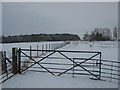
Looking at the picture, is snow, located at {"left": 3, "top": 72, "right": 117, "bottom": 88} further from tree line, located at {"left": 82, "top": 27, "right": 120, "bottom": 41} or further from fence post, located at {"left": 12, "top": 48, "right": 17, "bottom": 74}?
tree line, located at {"left": 82, "top": 27, "right": 120, "bottom": 41}

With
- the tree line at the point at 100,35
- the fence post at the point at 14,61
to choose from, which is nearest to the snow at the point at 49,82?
the fence post at the point at 14,61

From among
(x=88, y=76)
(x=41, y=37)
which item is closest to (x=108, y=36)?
(x=41, y=37)

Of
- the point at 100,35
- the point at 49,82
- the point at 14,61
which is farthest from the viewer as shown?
the point at 100,35

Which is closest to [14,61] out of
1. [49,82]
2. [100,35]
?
[49,82]

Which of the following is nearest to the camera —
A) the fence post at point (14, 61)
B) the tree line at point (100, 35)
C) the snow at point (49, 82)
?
the snow at point (49, 82)

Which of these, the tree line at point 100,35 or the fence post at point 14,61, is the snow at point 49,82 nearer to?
the fence post at point 14,61

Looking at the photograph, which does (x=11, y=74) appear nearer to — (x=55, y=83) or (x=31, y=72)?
(x=31, y=72)

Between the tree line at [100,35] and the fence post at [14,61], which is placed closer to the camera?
the fence post at [14,61]

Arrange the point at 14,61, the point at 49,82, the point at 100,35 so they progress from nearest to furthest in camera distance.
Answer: the point at 49,82, the point at 14,61, the point at 100,35

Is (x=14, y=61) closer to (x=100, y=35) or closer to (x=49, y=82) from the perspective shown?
(x=49, y=82)

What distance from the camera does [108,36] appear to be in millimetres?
141000

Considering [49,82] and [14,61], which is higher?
[14,61]

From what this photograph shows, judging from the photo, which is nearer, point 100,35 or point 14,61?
point 14,61

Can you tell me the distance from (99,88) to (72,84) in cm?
98
